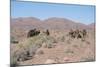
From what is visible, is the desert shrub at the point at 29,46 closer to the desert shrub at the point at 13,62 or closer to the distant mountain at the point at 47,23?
the desert shrub at the point at 13,62

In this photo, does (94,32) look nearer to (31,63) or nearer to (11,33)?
(31,63)

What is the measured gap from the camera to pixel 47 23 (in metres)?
2.71

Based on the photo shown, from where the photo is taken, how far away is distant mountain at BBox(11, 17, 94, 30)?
8.43 feet

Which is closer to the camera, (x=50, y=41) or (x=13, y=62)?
(x=13, y=62)

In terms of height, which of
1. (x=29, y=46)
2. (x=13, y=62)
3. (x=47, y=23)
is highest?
(x=47, y=23)

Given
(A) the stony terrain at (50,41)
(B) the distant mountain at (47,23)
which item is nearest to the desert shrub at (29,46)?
(A) the stony terrain at (50,41)

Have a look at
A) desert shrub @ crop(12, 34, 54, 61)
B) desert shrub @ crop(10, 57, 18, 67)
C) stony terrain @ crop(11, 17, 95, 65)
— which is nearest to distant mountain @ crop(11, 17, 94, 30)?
stony terrain @ crop(11, 17, 95, 65)

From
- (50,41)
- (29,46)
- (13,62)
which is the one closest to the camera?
(13,62)

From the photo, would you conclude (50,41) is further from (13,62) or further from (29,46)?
(13,62)

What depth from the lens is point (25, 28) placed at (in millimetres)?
2607

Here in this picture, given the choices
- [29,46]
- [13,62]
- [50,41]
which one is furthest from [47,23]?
[13,62]

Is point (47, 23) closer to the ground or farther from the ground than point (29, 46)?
farther from the ground

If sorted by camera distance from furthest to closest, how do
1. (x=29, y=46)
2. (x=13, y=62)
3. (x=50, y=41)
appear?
(x=50, y=41) < (x=29, y=46) < (x=13, y=62)

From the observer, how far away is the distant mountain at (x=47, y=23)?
101 inches
